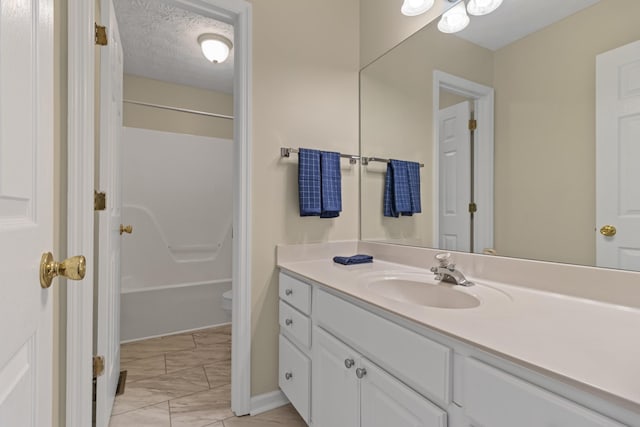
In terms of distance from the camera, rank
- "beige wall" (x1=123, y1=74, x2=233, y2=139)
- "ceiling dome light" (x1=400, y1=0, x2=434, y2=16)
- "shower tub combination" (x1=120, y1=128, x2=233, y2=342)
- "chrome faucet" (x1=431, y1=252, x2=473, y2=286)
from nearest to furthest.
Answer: "chrome faucet" (x1=431, y1=252, x2=473, y2=286) → "ceiling dome light" (x1=400, y1=0, x2=434, y2=16) → "shower tub combination" (x1=120, y1=128, x2=233, y2=342) → "beige wall" (x1=123, y1=74, x2=233, y2=139)

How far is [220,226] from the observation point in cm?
326

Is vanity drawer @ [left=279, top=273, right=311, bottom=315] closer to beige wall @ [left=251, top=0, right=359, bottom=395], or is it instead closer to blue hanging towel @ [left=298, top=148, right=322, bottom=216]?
beige wall @ [left=251, top=0, right=359, bottom=395]

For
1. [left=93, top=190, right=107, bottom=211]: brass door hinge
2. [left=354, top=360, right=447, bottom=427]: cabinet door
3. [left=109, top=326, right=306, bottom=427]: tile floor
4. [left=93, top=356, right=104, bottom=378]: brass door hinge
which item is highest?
[left=93, top=190, right=107, bottom=211]: brass door hinge

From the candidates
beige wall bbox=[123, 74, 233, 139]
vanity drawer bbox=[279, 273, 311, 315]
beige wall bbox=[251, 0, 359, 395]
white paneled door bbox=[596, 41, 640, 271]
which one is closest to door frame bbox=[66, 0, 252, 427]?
beige wall bbox=[251, 0, 359, 395]

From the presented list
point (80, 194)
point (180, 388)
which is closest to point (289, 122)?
point (80, 194)

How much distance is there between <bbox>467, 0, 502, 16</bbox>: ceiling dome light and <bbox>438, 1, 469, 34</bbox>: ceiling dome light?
30 millimetres

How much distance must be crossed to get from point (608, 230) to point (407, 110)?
1.07 m

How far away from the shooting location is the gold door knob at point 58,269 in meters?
0.54

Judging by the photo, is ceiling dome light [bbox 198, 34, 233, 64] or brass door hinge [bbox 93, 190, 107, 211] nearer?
brass door hinge [bbox 93, 190, 107, 211]

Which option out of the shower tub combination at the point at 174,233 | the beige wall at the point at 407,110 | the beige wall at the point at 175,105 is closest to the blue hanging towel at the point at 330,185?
the beige wall at the point at 407,110

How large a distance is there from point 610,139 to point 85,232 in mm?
1729

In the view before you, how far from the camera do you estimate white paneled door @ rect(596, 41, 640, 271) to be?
0.87 m

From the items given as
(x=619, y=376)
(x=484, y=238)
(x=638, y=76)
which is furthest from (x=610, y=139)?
(x=619, y=376)

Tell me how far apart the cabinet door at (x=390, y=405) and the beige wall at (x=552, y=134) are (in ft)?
2.23
